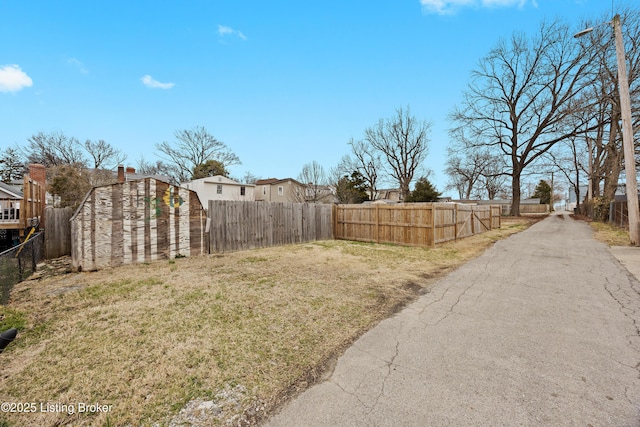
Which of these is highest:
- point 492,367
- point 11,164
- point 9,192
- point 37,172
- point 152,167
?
point 152,167

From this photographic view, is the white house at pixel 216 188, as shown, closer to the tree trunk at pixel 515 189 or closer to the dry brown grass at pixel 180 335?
the dry brown grass at pixel 180 335

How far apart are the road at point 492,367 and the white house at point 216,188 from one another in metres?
29.0

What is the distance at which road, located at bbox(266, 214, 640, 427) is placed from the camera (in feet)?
6.13

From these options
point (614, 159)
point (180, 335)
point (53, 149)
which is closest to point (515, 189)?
point (614, 159)

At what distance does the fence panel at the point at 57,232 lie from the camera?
8.24 m

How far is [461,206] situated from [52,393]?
49.3 feet

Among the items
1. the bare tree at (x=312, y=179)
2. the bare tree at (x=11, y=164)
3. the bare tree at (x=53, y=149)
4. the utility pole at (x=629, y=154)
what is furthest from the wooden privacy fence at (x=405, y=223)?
the bare tree at (x=11, y=164)

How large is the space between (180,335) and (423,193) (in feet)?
120

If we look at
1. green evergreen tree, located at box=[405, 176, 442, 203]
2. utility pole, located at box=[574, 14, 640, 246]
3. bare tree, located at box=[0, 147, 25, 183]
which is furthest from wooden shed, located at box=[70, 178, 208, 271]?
bare tree, located at box=[0, 147, 25, 183]

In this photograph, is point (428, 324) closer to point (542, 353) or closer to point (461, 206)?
point (542, 353)

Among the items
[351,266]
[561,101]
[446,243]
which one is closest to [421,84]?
[446,243]

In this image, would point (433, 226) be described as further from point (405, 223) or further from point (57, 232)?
point (57, 232)

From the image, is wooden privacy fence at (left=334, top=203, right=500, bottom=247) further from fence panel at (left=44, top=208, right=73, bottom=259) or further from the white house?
the white house

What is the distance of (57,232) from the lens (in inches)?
332
